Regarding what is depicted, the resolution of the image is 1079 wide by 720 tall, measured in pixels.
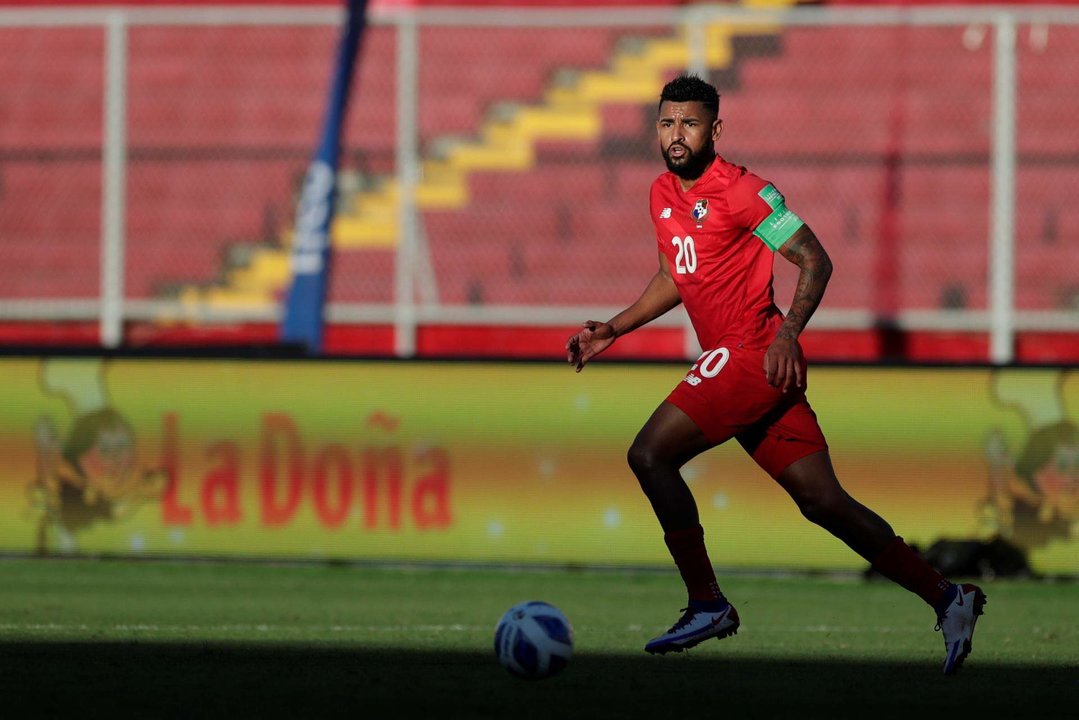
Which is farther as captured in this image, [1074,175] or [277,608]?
[1074,175]

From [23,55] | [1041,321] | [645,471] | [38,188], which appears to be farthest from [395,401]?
[23,55]

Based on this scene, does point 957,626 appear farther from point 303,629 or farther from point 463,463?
point 463,463

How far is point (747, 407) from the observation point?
6445 millimetres

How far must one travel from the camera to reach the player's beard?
6.54 metres

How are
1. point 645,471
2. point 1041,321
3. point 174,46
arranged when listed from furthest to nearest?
point 174,46 → point 1041,321 → point 645,471

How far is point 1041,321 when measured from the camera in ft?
45.4

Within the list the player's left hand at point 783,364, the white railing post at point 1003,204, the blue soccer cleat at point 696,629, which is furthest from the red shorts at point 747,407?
the white railing post at point 1003,204

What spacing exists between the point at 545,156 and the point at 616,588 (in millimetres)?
6993

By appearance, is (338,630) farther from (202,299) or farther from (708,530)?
A: (202,299)

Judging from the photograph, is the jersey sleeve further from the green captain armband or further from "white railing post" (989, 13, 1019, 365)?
"white railing post" (989, 13, 1019, 365)

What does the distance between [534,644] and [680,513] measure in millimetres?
807

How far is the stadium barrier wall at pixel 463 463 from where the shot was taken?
10.2 meters

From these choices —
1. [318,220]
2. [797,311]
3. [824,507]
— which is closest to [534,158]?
[318,220]

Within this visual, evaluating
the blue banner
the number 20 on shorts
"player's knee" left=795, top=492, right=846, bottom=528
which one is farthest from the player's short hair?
the blue banner
